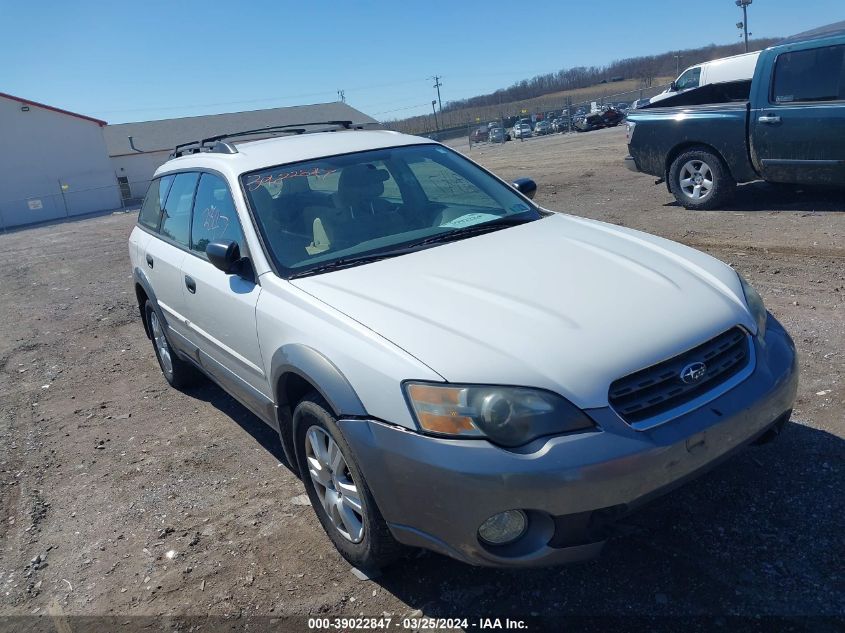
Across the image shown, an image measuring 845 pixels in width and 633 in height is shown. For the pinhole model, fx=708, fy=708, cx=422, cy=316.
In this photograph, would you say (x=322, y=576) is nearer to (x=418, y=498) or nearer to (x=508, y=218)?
(x=418, y=498)

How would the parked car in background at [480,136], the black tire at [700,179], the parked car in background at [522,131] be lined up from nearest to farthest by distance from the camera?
1. the black tire at [700,179]
2. the parked car in background at [522,131]
3. the parked car in background at [480,136]

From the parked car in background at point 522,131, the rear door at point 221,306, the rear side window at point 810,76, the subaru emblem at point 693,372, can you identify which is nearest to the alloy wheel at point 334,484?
the rear door at point 221,306

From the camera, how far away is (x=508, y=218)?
399 centimetres

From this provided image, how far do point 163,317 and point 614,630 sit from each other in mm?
3804

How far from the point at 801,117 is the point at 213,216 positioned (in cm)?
704

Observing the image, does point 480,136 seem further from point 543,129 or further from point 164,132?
point 164,132

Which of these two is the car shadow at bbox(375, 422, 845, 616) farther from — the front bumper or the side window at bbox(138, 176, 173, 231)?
the side window at bbox(138, 176, 173, 231)

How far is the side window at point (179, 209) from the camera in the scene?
15.2ft

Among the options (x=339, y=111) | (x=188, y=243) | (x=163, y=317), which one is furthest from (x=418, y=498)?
(x=339, y=111)

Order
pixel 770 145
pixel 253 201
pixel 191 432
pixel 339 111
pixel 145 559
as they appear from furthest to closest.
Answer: pixel 339 111 < pixel 770 145 < pixel 191 432 < pixel 253 201 < pixel 145 559

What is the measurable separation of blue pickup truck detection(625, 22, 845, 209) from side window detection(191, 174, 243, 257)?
6.87 metres

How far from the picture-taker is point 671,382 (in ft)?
8.36

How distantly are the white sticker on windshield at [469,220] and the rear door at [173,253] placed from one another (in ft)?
5.87

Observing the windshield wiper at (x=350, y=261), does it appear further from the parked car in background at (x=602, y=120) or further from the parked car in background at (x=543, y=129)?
the parked car in background at (x=543, y=129)
